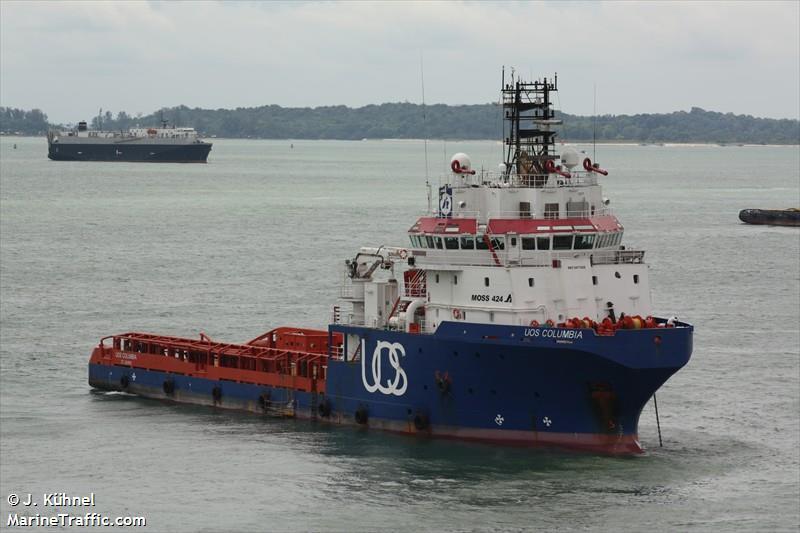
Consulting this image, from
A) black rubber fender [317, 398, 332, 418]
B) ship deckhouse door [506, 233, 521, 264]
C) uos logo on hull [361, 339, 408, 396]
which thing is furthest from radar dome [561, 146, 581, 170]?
black rubber fender [317, 398, 332, 418]

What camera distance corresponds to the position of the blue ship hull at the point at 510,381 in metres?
40.4

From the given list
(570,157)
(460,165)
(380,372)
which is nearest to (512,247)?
(460,165)

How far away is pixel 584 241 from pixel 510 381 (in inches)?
180

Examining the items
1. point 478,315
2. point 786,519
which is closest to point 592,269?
point 478,315

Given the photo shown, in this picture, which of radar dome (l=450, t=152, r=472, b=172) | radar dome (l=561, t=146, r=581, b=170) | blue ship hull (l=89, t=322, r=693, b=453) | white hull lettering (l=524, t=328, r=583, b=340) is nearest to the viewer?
white hull lettering (l=524, t=328, r=583, b=340)

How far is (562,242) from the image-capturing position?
42594mm

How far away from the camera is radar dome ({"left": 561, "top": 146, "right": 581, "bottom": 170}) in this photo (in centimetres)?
4366

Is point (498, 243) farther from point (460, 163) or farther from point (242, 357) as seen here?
point (242, 357)

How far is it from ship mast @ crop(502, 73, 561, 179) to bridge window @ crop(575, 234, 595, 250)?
2526 mm

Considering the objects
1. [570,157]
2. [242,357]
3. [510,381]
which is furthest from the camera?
[242,357]

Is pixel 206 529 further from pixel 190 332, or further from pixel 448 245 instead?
pixel 190 332

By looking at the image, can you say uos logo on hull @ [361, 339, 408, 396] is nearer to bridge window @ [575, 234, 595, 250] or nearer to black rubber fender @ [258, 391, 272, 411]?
black rubber fender @ [258, 391, 272, 411]

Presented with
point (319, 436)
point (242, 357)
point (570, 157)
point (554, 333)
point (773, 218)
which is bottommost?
point (319, 436)

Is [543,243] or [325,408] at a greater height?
[543,243]
